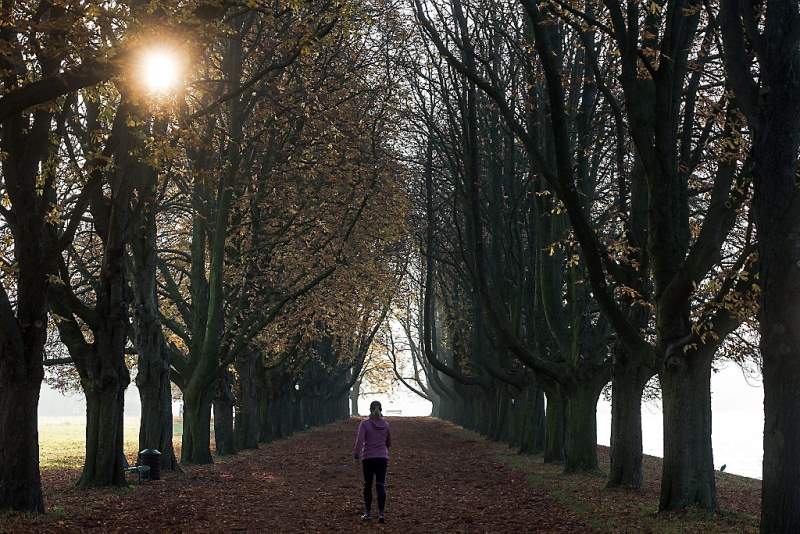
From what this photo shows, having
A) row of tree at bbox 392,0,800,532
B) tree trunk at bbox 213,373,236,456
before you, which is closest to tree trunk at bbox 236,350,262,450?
tree trunk at bbox 213,373,236,456

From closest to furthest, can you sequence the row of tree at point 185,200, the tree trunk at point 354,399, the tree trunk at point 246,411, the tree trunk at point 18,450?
1. the row of tree at point 185,200
2. the tree trunk at point 18,450
3. the tree trunk at point 246,411
4. the tree trunk at point 354,399

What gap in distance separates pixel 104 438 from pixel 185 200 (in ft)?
35.1

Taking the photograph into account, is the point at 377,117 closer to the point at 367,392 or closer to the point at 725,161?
the point at 725,161


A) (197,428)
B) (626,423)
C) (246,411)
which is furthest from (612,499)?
(246,411)

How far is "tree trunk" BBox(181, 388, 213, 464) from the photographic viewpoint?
2464 cm

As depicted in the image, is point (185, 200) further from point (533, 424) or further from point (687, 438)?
point (687, 438)

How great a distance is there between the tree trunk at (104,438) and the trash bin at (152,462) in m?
1.73

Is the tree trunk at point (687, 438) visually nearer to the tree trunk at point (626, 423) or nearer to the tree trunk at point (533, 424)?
the tree trunk at point (626, 423)

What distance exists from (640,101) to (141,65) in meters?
6.52

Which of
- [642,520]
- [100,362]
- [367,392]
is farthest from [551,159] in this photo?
[367,392]

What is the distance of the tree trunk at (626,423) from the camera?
18.0 meters

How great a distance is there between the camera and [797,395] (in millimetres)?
8523

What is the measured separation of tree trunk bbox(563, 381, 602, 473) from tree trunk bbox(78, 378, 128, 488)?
10390 mm

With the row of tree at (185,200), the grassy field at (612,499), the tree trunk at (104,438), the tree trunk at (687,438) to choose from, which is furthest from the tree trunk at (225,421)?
the tree trunk at (687,438)
